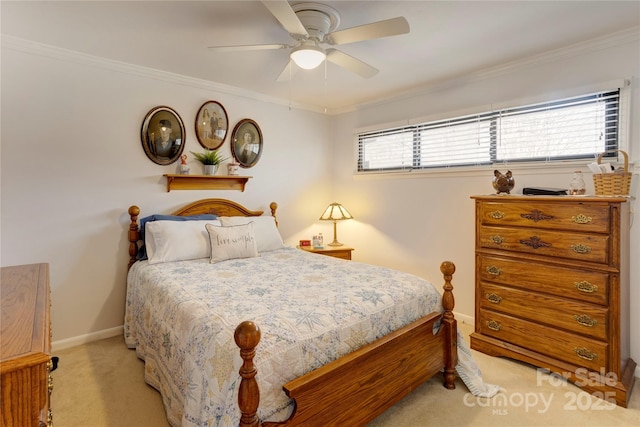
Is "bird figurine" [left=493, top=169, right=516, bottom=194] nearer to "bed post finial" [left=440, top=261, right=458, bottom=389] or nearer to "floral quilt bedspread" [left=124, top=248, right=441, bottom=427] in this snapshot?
"bed post finial" [left=440, top=261, right=458, bottom=389]

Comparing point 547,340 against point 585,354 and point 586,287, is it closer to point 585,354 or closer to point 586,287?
point 585,354

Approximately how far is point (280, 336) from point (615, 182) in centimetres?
234

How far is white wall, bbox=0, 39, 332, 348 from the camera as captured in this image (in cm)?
253

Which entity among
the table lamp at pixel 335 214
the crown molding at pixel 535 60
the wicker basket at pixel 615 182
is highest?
the crown molding at pixel 535 60

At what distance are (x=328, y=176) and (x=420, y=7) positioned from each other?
2.78 m

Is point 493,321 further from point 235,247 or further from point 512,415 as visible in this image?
point 235,247

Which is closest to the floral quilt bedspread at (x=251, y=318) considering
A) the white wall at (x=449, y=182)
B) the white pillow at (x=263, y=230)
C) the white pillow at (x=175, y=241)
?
the white pillow at (x=175, y=241)

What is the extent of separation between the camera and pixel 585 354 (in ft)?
7.08

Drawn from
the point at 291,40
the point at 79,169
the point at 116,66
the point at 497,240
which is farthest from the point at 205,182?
the point at 497,240

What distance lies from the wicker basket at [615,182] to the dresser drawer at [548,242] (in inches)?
12.3

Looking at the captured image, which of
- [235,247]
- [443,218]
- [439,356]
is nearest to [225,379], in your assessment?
[439,356]

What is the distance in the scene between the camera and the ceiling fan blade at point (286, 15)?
1602mm

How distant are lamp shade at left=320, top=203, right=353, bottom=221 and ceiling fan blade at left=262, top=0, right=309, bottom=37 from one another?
2.51m

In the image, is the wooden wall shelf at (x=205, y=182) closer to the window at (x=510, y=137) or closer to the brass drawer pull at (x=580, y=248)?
the window at (x=510, y=137)
